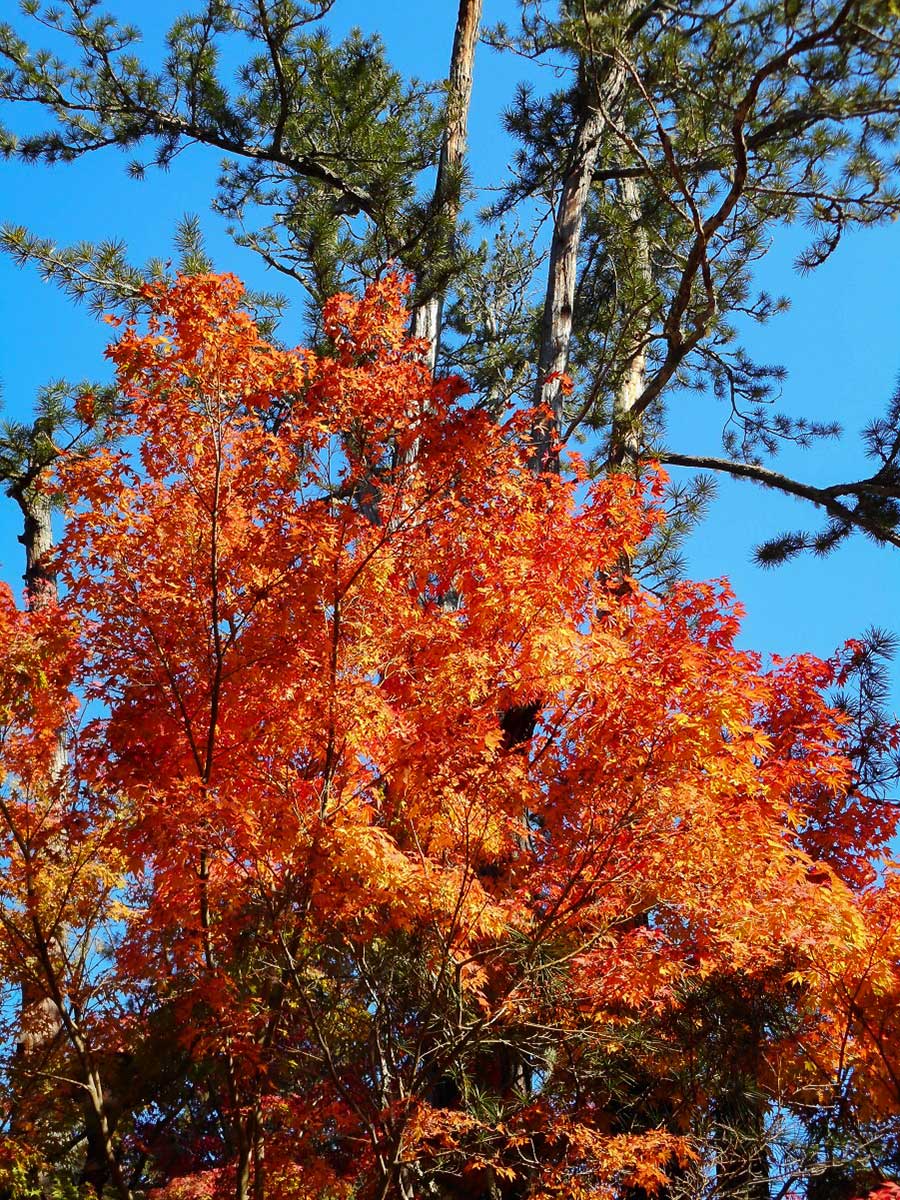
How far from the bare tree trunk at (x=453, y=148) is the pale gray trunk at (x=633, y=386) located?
1848mm

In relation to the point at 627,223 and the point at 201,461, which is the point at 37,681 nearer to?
the point at 201,461

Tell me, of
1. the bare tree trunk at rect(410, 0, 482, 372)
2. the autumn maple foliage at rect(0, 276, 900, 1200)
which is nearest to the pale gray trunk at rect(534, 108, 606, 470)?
the bare tree trunk at rect(410, 0, 482, 372)

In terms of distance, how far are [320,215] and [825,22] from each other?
5.38 m

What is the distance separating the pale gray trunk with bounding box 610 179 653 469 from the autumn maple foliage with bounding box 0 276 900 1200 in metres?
2.81

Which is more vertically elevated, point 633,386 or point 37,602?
point 633,386

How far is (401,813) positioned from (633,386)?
7590mm

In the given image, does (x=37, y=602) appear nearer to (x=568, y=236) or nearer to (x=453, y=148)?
(x=568, y=236)

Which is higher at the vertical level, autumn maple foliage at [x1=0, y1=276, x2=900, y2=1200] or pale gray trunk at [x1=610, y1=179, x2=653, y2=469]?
pale gray trunk at [x1=610, y1=179, x2=653, y2=469]

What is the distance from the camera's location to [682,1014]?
7.96m

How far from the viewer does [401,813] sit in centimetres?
664

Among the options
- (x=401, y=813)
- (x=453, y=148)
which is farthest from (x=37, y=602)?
(x=453, y=148)

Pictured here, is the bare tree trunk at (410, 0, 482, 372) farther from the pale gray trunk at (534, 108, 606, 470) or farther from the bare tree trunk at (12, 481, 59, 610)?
the bare tree trunk at (12, 481, 59, 610)

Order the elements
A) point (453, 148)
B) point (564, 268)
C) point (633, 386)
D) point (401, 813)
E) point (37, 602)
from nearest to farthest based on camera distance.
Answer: point (401, 813), point (37, 602), point (564, 268), point (453, 148), point (633, 386)

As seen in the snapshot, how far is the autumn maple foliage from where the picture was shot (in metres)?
6.21
